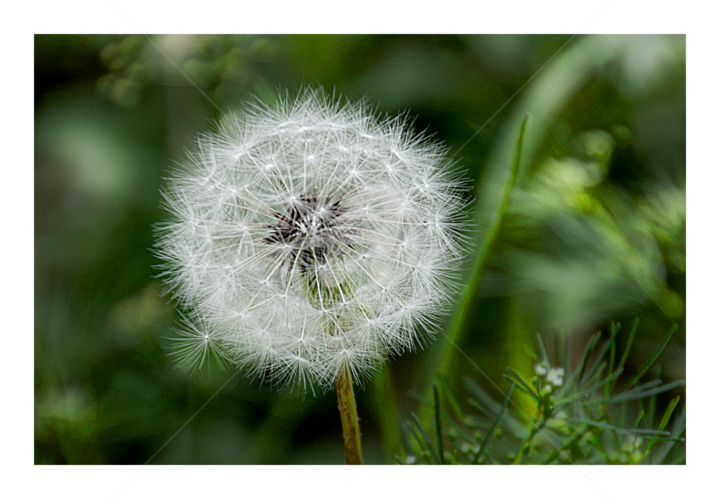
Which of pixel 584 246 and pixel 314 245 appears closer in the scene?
pixel 314 245

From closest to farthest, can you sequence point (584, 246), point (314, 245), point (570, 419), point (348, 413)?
1. point (314, 245)
2. point (348, 413)
3. point (570, 419)
4. point (584, 246)

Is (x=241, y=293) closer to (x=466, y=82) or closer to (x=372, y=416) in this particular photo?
(x=372, y=416)

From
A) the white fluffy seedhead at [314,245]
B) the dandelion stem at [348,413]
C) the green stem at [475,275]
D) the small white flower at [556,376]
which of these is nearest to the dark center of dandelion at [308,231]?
the white fluffy seedhead at [314,245]

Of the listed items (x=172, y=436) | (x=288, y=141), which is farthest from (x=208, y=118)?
(x=172, y=436)

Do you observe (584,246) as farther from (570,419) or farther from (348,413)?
(348,413)

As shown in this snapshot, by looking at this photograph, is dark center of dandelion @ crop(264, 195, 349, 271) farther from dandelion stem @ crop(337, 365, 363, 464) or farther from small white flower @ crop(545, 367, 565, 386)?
small white flower @ crop(545, 367, 565, 386)

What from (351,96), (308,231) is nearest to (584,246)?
(351,96)
